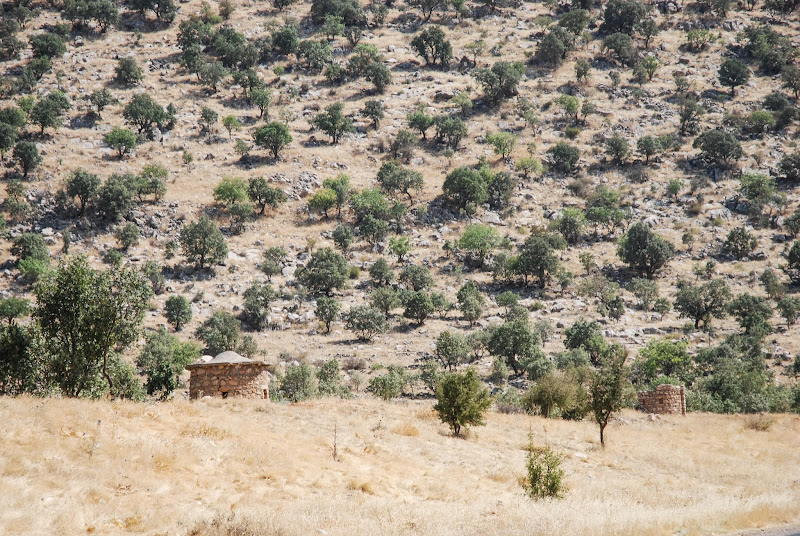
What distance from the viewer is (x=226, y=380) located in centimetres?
2838

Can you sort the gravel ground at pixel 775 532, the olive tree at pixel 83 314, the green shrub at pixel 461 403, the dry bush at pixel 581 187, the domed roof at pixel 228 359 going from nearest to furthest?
1. the gravel ground at pixel 775 532
2. the olive tree at pixel 83 314
3. the green shrub at pixel 461 403
4. the domed roof at pixel 228 359
5. the dry bush at pixel 581 187

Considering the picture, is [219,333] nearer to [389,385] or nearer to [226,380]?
[389,385]

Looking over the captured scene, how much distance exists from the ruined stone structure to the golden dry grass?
10965mm

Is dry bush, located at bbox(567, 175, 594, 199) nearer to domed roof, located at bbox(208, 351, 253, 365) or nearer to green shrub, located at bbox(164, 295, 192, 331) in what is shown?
green shrub, located at bbox(164, 295, 192, 331)

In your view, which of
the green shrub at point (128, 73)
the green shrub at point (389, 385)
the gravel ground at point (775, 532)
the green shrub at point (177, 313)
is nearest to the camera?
the gravel ground at point (775, 532)

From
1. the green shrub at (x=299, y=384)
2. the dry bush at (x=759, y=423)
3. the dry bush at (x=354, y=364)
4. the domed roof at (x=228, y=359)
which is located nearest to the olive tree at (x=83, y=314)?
the domed roof at (x=228, y=359)

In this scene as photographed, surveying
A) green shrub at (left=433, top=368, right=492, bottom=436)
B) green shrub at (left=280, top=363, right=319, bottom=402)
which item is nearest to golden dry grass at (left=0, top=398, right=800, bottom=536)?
green shrub at (left=433, top=368, right=492, bottom=436)

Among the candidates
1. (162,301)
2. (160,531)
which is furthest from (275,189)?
(160,531)

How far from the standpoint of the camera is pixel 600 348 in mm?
55312

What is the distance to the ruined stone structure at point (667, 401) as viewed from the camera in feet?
132

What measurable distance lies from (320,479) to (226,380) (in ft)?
37.2

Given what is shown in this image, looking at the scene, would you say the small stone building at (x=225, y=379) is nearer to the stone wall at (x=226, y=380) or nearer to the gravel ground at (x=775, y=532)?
the stone wall at (x=226, y=380)

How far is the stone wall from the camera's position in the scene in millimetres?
28219

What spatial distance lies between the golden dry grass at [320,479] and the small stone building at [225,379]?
2.04m
